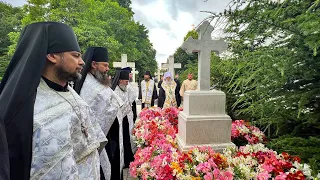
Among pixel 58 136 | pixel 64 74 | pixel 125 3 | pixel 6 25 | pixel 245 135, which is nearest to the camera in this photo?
pixel 58 136

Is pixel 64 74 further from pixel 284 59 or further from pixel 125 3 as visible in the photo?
pixel 125 3

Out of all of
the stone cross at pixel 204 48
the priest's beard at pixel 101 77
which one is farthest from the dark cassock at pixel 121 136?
the stone cross at pixel 204 48

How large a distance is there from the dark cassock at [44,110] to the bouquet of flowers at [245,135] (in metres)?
2.60

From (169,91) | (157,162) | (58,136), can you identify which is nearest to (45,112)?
(58,136)

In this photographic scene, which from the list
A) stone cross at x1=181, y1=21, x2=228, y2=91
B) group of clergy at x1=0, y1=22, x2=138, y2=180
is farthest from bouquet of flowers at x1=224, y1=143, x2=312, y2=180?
group of clergy at x1=0, y1=22, x2=138, y2=180

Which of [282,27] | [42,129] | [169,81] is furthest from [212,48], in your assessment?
[169,81]

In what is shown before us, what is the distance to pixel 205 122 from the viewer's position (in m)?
3.30

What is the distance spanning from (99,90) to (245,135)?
91.1 inches

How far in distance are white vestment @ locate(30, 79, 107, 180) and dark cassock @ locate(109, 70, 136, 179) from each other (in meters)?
1.85

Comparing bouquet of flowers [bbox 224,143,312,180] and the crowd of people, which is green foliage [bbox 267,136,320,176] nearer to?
bouquet of flowers [bbox 224,143,312,180]

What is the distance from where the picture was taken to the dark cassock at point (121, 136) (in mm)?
3816

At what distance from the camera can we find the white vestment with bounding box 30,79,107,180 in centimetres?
155

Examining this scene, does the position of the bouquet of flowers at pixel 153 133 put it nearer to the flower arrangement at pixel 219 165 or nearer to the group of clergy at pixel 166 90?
the flower arrangement at pixel 219 165

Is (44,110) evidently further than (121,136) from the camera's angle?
No
